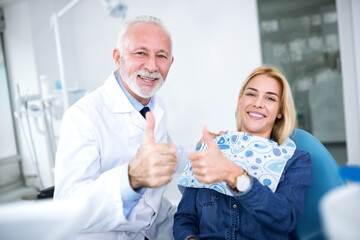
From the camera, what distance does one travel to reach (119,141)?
44.0 inches

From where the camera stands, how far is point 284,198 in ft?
2.90

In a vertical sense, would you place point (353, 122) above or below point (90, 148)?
below

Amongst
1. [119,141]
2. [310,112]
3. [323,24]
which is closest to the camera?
[119,141]

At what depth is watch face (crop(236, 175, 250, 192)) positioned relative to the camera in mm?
799

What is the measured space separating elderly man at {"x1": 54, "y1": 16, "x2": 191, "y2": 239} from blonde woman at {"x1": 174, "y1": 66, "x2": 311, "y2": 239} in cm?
14

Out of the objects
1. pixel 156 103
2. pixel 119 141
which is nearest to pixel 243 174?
pixel 119 141

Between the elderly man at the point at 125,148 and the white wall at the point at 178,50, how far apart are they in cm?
155

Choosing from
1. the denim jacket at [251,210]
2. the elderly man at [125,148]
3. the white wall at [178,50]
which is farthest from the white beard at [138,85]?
the white wall at [178,50]

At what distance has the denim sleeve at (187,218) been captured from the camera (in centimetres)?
103

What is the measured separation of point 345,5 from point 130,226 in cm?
256

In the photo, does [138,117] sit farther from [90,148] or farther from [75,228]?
[75,228]

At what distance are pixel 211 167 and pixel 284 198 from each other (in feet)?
0.99

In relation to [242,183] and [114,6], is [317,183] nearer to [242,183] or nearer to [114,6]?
[242,183]

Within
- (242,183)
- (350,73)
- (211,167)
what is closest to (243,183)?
(242,183)
